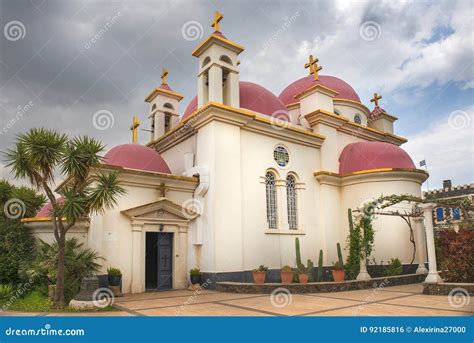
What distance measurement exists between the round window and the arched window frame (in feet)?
2.30

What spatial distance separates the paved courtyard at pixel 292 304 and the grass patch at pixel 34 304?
2.18ft

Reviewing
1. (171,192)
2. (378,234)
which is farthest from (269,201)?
(378,234)

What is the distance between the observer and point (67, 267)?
41.8ft

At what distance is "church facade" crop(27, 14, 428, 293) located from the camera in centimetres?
1571

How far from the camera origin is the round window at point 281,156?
61.8 feet

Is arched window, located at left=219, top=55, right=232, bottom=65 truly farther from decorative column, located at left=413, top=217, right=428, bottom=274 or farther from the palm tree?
decorative column, located at left=413, top=217, right=428, bottom=274

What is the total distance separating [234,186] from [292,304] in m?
6.40

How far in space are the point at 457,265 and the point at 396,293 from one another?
89.6 inches

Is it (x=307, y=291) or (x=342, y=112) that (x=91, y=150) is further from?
(x=342, y=112)

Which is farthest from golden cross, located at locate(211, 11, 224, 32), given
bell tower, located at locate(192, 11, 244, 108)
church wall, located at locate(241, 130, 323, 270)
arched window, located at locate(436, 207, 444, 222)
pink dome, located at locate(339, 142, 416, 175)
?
arched window, located at locate(436, 207, 444, 222)

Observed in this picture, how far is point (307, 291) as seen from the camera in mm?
14211

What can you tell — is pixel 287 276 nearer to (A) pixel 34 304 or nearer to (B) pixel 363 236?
(B) pixel 363 236

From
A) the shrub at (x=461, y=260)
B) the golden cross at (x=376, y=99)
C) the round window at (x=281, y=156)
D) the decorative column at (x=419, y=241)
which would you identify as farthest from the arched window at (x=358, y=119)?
the shrub at (x=461, y=260)

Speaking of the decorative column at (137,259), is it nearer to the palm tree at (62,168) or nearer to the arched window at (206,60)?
the palm tree at (62,168)
